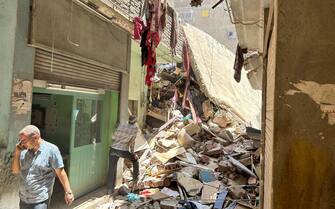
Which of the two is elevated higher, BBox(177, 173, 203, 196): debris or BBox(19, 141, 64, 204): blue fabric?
BBox(19, 141, 64, 204): blue fabric

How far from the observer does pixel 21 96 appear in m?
4.86

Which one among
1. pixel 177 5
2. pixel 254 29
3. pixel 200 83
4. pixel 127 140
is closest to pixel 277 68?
pixel 254 29

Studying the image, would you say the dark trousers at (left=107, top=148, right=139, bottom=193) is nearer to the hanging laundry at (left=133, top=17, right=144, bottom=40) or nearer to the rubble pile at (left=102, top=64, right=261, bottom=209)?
the rubble pile at (left=102, top=64, right=261, bottom=209)

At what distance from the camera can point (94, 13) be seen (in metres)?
7.03

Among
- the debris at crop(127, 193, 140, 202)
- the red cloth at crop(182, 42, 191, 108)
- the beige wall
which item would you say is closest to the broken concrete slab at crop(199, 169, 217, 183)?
the debris at crop(127, 193, 140, 202)

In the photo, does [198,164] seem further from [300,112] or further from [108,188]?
[300,112]

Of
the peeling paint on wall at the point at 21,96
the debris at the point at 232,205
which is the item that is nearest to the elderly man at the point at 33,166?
the peeling paint on wall at the point at 21,96

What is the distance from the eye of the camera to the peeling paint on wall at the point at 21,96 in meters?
4.73

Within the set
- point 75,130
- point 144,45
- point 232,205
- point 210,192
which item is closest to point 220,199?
point 232,205

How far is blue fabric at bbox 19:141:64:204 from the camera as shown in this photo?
4.23m

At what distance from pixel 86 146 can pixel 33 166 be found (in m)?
3.39

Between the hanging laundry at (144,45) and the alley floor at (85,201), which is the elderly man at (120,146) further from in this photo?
the hanging laundry at (144,45)

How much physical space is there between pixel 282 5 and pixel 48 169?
4054mm

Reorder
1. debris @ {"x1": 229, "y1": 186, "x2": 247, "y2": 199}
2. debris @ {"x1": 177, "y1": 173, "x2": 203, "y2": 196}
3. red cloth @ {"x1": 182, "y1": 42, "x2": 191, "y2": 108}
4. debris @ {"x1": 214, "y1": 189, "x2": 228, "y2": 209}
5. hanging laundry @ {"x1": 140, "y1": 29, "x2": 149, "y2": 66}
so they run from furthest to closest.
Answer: red cloth @ {"x1": 182, "y1": 42, "x2": 191, "y2": 108} < debris @ {"x1": 177, "y1": 173, "x2": 203, "y2": 196} < debris @ {"x1": 229, "y1": 186, "x2": 247, "y2": 199} < hanging laundry @ {"x1": 140, "y1": 29, "x2": 149, "y2": 66} < debris @ {"x1": 214, "y1": 189, "x2": 228, "y2": 209}
